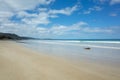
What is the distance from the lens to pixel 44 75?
19.0 ft

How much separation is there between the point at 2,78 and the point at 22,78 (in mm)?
661

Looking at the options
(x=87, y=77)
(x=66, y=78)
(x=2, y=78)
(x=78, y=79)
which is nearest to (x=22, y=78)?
(x=2, y=78)

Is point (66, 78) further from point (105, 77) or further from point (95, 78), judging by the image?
point (105, 77)

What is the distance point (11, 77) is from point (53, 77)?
1.43 meters

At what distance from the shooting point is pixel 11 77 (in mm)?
5445

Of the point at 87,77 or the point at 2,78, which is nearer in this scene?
the point at 2,78

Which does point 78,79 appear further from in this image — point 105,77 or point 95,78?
point 105,77

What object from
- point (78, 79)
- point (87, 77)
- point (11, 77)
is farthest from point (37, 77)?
point (87, 77)

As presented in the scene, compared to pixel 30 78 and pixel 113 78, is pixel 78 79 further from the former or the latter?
pixel 30 78

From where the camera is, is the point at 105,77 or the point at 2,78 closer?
the point at 2,78

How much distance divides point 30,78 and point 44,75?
2.00ft

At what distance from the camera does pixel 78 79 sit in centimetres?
543

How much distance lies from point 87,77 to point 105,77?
65 cm

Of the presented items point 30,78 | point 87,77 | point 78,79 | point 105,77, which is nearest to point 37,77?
point 30,78
